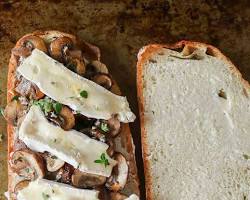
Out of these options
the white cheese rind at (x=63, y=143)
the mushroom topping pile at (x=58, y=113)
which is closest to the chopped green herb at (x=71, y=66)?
the mushroom topping pile at (x=58, y=113)

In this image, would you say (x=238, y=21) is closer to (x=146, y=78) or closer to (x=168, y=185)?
(x=146, y=78)

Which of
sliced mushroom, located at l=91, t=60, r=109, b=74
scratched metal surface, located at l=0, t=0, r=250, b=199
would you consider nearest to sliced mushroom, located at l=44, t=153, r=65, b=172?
sliced mushroom, located at l=91, t=60, r=109, b=74

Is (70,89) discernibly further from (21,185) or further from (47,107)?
(21,185)

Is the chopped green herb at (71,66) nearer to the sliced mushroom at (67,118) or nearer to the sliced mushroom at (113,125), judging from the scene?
the sliced mushroom at (67,118)

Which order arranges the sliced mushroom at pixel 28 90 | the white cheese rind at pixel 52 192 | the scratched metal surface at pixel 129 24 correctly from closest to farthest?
the white cheese rind at pixel 52 192 → the sliced mushroom at pixel 28 90 → the scratched metal surface at pixel 129 24

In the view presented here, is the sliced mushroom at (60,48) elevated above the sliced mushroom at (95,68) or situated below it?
above

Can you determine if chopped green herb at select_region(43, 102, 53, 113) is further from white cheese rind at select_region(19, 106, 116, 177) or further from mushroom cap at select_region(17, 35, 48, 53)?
mushroom cap at select_region(17, 35, 48, 53)

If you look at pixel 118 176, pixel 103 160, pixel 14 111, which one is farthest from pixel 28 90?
pixel 118 176
